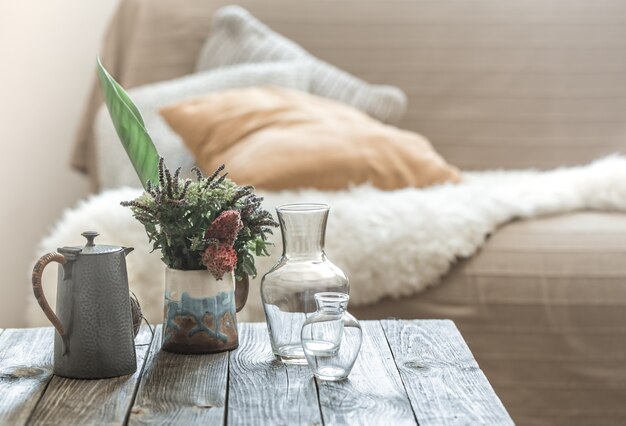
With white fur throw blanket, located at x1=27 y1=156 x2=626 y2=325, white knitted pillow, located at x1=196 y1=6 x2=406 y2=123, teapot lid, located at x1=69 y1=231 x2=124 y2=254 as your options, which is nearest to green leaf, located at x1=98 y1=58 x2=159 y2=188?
teapot lid, located at x1=69 y1=231 x2=124 y2=254

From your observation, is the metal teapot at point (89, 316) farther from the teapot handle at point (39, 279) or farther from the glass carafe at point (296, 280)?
the glass carafe at point (296, 280)

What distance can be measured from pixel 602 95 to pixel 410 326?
1.52 metres

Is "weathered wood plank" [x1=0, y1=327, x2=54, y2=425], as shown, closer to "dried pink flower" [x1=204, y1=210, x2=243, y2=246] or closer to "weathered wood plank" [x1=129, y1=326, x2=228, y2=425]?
"weathered wood plank" [x1=129, y1=326, x2=228, y2=425]

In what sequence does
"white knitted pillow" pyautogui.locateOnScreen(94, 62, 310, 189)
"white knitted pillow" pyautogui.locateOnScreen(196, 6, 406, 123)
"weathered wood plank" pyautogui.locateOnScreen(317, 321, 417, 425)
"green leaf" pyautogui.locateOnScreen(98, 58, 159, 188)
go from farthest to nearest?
"white knitted pillow" pyautogui.locateOnScreen(196, 6, 406, 123) < "white knitted pillow" pyautogui.locateOnScreen(94, 62, 310, 189) < "green leaf" pyautogui.locateOnScreen(98, 58, 159, 188) < "weathered wood plank" pyautogui.locateOnScreen(317, 321, 417, 425)

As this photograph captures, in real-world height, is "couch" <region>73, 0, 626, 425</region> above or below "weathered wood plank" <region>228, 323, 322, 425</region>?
above

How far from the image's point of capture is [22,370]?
1.15 m

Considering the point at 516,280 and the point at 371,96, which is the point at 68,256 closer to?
the point at 516,280

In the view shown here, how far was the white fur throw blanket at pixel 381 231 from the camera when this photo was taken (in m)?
1.85

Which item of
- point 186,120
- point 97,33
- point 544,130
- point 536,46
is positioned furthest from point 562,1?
point 97,33

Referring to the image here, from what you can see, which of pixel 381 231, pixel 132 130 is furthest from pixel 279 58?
pixel 132 130

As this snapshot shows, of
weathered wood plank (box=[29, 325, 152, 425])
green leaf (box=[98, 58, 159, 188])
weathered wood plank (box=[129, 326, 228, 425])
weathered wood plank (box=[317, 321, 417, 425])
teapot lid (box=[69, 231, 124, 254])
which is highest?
green leaf (box=[98, 58, 159, 188])

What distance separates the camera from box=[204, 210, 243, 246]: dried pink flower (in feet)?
3.75

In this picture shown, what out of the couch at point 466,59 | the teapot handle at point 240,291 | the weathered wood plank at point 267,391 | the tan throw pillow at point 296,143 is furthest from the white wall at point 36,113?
the weathered wood plank at point 267,391

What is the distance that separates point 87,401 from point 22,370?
155mm
